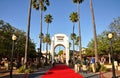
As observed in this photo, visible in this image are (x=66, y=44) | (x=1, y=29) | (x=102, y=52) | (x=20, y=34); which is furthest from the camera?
(x=66, y=44)

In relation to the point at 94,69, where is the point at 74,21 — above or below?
above

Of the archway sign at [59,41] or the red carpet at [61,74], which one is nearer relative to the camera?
the red carpet at [61,74]

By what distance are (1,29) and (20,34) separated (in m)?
13.2

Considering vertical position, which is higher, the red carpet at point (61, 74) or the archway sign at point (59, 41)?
the archway sign at point (59, 41)

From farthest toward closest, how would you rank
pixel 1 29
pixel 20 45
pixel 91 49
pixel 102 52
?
1. pixel 91 49
2. pixel 102 52
3. pixel 20 45
4. pixel 1 29

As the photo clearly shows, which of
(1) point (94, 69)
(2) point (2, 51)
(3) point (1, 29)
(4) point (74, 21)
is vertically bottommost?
(1) point (94, 69)

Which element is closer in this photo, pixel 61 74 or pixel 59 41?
pixel 61 74

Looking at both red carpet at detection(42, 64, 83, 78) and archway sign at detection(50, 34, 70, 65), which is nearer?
red carpet at detection(42, 64, 83, 78)

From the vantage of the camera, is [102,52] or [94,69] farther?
[102,52]

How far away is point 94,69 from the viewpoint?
84.0ft

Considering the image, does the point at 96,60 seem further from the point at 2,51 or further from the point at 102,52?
the point at 102,52

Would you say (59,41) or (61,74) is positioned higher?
(59,41)

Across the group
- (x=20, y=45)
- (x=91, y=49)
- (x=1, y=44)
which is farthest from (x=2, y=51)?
(x=91, y=49)

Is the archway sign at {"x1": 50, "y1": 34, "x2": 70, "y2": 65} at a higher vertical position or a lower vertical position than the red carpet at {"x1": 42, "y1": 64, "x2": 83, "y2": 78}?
higher
